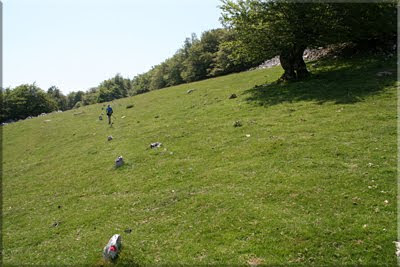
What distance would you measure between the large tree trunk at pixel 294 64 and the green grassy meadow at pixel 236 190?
5041mm

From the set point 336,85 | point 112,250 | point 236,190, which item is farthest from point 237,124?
point 112,250

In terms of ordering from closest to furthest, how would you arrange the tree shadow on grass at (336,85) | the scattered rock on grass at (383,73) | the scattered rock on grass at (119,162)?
the scattered rock on grass at (119,162) → the tree shadow on grass at (336,85) → the scattered rock on grass at (383,73)

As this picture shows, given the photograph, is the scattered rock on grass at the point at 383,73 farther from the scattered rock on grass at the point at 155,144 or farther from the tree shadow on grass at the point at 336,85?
the scattered rock on grass at the point at 155,144

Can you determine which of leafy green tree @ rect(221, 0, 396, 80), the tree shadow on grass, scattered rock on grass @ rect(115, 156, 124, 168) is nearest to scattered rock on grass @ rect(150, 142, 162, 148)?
scattered rock on grass @ rect(115, 156, 124, 168)

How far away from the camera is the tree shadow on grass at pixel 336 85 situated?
26.1m

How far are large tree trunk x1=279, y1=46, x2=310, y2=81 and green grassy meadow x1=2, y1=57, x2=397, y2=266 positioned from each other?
5041 mm

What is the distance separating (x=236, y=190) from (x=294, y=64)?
26.1m

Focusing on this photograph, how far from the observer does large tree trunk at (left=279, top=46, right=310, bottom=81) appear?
34.9m

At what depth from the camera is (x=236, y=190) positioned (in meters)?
14.2

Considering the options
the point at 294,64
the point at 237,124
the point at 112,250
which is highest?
the point at 294,64

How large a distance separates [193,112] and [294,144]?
18.4 metres

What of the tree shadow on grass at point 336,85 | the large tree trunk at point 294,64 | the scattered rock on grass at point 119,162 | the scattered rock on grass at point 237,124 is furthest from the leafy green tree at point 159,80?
the scattered rock on grass at point 119,162

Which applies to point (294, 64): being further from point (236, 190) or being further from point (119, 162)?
point (236, 190)

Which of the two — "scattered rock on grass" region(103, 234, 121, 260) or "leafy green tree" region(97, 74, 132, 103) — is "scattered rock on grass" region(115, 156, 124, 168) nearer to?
"scattered rock on grass" region(103, 234, 121, 260)
